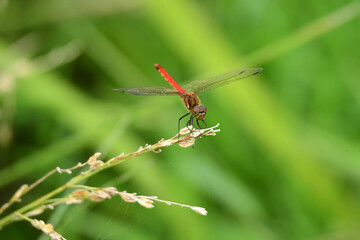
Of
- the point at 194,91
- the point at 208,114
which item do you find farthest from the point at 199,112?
the point at 208,114

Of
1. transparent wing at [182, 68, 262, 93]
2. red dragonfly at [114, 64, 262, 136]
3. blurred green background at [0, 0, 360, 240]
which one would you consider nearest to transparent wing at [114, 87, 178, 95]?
red dragonfly at [114, 64, 262, 136]

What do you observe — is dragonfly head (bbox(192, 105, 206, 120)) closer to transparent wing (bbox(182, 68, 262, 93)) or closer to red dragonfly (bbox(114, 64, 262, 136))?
red dragonfly (bbox(114, 64, 262, 136))

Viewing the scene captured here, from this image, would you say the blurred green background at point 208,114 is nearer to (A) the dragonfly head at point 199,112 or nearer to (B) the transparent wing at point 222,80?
(B) the transparent wing at point 222,80

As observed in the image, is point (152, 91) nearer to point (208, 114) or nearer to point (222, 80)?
point (222, 80)

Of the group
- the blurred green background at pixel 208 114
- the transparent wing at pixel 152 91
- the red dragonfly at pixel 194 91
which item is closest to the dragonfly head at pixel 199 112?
the red dragonfly at pixel 194 91

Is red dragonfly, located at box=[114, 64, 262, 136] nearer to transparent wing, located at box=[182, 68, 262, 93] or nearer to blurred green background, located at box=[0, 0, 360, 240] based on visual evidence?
transparent wing, located at box=[182, 68, 262, 93]

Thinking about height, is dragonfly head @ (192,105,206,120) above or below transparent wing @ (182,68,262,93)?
below

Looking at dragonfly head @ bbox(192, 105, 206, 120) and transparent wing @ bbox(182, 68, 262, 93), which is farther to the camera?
transparent wing @ bbox(182, 68, 262, 93)

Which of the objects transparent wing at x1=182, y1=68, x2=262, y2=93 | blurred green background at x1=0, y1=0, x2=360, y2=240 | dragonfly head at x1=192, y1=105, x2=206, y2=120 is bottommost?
dragonfly head at x1=192, y1=105, x2=206, y2=120

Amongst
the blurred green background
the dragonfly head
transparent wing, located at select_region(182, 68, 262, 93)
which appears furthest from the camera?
the blurred green background

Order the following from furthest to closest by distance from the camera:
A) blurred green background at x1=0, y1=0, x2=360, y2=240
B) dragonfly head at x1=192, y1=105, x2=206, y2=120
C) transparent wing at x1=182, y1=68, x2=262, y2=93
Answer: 1. blurred green background at x1=0, y1=0, x2=360, y2=240
2. transparent wing at x1=182, y1=68, x2=262, y2=93
3. dragonfly head at x1=192, y1=105, x2=206, y2=120
